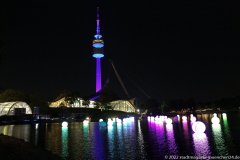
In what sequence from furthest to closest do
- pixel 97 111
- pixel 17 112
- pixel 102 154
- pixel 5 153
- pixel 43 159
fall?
pixel 97 111 → pixel 17 112 → pixel 102 154 → pixel 43 159 → pixel 5 153

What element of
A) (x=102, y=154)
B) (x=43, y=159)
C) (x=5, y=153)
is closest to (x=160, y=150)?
(x=102, y=154)

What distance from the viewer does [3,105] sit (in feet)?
415

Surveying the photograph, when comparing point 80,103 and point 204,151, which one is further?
point 80,103

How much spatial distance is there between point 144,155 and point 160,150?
3.23m

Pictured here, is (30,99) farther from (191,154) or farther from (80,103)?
(191,154)

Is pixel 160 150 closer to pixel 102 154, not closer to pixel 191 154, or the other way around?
pixel 191 154

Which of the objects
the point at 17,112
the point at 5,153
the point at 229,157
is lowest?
the point at 229,157

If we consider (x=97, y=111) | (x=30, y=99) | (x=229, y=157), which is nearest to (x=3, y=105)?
(x=30, y=99)

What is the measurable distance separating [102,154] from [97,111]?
150591 mm

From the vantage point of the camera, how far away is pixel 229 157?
2553 centimetres

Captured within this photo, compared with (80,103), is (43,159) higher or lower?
lower

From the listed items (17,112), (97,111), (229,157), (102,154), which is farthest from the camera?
(97,111)

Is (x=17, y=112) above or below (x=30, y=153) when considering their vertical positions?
above

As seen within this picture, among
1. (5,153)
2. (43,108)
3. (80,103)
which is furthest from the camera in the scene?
(80,103)
